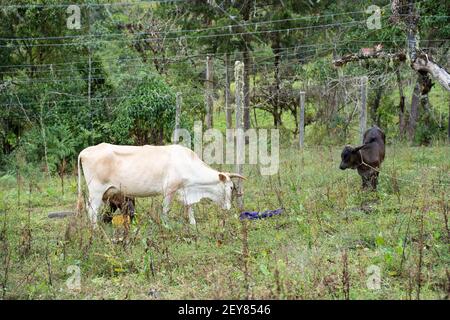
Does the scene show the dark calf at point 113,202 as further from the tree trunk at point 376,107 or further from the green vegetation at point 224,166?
the tree trunk at point 376,107

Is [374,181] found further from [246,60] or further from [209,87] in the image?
[246,60]

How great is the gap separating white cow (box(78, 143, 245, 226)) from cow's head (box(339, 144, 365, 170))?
2.46m

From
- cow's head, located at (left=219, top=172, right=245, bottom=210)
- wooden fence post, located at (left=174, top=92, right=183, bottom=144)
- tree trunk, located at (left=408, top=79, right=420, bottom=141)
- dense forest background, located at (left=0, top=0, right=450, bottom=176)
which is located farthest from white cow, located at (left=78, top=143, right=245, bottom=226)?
tree trunk, located at (left=408, top=79, right=420, bottom=141)

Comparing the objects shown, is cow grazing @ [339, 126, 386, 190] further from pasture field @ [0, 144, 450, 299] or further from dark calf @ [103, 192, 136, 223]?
dark calf @ [103, 192, 136, 223]

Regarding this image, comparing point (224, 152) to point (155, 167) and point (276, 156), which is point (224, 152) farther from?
point (155, 167)

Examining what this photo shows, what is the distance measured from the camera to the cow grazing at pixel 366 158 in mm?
10008

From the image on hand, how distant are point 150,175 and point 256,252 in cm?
264

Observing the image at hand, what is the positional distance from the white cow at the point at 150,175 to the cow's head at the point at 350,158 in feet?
8.08

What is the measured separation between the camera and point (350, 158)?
33.9ft

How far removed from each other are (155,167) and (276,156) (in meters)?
5.78

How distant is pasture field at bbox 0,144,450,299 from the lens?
543 cm

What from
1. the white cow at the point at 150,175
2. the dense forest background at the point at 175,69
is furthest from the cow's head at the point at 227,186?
the dense forest background at the point at 175,69

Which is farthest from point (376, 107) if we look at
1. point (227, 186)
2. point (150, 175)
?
point (150, 175)
